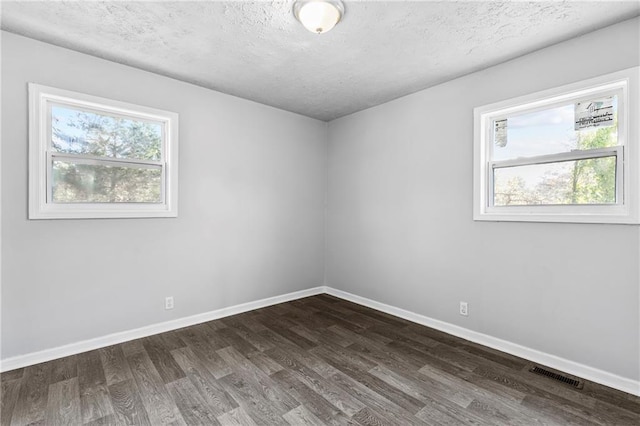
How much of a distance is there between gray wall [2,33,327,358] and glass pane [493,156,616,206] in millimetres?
2553

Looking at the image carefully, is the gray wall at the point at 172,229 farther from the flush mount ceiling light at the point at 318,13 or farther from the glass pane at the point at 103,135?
the flush mount ceiling light at the point at 318,13

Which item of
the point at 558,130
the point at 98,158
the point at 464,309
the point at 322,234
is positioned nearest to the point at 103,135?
the point at 98,158

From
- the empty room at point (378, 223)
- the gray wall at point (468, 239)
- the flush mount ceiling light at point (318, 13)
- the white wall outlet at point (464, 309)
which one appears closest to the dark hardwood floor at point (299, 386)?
the empty room at point (378, 223)

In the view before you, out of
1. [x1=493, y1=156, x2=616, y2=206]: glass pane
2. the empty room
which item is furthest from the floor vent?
[x1=493, y1=156, x2=616, y2=206]: glass pane

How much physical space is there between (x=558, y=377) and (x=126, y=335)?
12.5 ft

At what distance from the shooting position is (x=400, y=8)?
2.08 metres

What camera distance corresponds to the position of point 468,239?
309 cm

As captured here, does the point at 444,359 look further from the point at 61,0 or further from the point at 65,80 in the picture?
the point at 65,80

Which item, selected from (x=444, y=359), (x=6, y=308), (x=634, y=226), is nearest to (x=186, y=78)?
(x=6, y=308)

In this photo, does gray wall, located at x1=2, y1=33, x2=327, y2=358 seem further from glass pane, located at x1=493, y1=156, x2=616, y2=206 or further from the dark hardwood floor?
glass pane, located at x1=493, y1=156, x2=616, y2=206

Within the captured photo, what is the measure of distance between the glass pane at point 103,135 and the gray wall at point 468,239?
8.16 ft

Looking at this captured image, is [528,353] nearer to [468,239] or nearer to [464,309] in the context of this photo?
[464,309]

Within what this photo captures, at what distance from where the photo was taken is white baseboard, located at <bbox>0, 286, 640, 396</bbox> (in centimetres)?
230

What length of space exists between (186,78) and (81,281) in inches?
88.6
